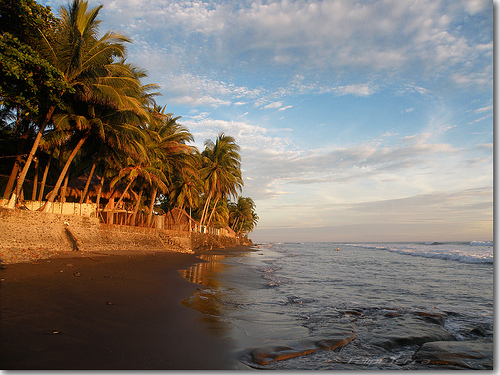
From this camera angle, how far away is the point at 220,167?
3152cm

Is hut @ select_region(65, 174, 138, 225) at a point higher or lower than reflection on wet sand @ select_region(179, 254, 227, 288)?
higher

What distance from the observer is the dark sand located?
302 centimetres

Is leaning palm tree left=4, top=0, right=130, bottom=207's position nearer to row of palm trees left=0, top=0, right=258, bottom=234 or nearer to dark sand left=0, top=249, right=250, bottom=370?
row of palm trees left=0, top=0, right=258, bottom=234

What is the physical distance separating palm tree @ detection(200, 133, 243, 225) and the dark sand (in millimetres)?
24138

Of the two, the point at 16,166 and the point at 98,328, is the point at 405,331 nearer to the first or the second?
the point at 98,328

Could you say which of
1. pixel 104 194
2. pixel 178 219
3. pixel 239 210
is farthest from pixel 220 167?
pixel 239 210

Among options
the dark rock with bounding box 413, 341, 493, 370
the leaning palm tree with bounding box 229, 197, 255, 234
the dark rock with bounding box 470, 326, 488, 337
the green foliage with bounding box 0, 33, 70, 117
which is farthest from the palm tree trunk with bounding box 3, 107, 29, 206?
the leaning palm tree with bounding box 229, 197, 255, 234

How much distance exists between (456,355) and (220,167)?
94.0 ft

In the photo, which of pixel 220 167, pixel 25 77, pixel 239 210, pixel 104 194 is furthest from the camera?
pixel 239 210

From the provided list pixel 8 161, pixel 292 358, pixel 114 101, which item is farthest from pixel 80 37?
pixel 292 358

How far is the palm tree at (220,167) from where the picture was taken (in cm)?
3081

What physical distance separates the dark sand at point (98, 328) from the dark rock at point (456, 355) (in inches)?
108

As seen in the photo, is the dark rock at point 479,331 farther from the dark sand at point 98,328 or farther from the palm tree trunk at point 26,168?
the palm tree trunk at point 26,168

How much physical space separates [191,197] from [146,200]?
5098 millimetres
